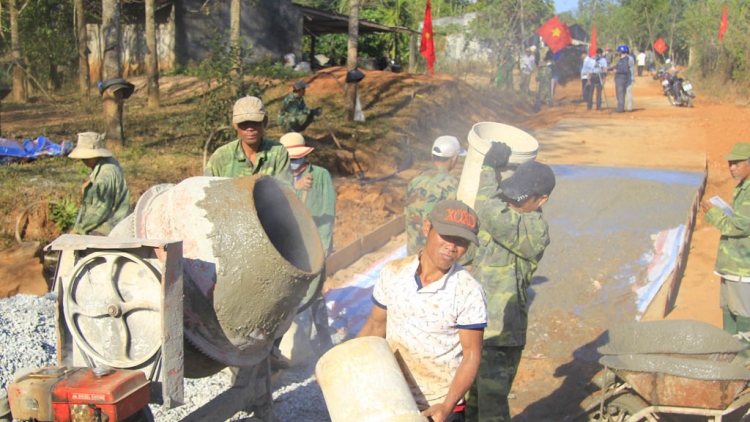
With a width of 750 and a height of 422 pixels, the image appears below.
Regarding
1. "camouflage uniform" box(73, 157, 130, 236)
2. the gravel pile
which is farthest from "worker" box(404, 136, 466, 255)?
"camouflage uniform" box(73, 157, 130, 236)

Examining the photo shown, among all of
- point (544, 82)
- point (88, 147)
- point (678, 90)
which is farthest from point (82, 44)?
point (678, 90)

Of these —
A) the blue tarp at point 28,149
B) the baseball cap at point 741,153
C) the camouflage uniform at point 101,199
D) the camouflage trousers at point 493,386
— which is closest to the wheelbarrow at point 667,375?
the camouflage trousers at point 493,386

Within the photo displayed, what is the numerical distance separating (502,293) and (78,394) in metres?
2.16

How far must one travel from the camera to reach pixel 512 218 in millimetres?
3666

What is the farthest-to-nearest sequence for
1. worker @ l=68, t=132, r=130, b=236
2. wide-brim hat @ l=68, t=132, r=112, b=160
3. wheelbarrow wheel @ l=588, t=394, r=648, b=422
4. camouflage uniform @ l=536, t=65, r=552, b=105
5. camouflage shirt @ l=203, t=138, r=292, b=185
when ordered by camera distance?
camouflage uniform @ l=536, t=65, r=552, b=105
worker @ l=68, t=132, r=130, b=236
wide-brim hat @ l=68, t=132, r=112, b=160
camouflage shirt @ l=203, t=138, r=292, b=185
wheelbarrow wheel @ l=588, t=394, r=648, b=422

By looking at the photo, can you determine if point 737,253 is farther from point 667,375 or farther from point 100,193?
point 100,193

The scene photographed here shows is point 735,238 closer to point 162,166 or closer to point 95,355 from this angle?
point 95,355

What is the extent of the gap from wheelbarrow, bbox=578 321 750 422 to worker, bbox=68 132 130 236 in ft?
12.4

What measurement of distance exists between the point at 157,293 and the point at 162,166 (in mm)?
7215

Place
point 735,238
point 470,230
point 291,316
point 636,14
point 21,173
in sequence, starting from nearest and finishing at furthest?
point 470,230 → point 291,316 → point 735,238 → point 21,173 → point 636,14

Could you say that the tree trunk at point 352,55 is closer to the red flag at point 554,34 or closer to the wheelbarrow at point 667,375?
the red flag at point 554,34

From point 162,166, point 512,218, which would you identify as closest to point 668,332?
point 512,218

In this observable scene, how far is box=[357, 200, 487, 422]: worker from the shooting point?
2766 mm

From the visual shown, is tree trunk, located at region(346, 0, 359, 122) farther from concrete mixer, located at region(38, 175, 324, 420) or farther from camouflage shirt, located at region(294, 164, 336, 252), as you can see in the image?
concrete mixer, located at region(38, 175, 324, 420)
